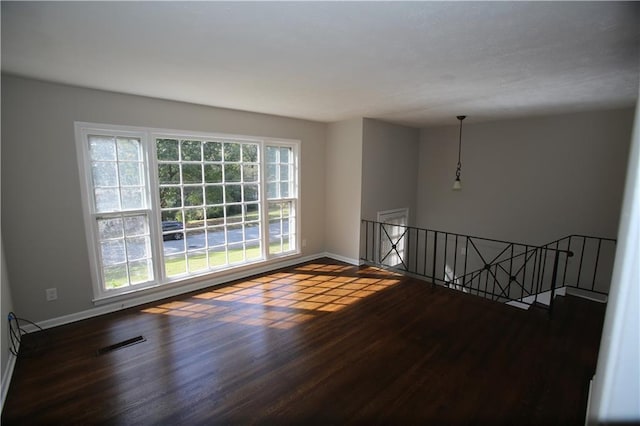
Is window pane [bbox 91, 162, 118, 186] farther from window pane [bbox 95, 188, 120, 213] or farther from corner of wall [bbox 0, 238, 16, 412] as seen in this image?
corner of wall [bbox 0, 238, 16, 412]

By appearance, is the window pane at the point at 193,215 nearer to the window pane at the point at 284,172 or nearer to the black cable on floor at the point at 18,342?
the window pane at the point at 284,172

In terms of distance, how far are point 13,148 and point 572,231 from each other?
23.5ft

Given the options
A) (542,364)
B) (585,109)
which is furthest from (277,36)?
(585,109)

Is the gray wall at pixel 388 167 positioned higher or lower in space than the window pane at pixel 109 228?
higher

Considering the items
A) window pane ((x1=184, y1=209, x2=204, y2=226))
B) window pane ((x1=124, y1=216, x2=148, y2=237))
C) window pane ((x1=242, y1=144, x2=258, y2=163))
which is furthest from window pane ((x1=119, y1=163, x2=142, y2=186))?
window pane ((x1=242, y1=144, x2=258, y2=163))

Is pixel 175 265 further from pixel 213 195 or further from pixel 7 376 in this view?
pixel 7 376

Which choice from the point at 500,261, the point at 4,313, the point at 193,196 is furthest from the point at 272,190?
the point at 500,261

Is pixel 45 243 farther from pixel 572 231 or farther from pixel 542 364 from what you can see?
pixel 572 231

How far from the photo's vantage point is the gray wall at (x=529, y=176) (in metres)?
4.21

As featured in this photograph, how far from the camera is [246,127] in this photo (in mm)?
4410

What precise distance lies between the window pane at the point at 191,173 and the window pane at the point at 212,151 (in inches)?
7.7

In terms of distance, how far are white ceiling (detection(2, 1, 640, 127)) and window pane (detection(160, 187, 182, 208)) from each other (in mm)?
1164

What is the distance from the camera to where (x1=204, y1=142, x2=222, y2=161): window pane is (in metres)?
4.12

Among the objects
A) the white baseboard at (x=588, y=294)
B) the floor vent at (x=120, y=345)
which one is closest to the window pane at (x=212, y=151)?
the floor vent at (x=120, y=345)
